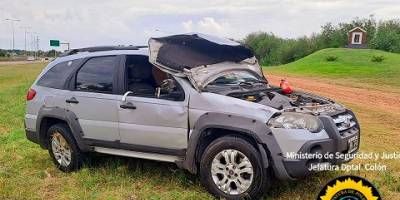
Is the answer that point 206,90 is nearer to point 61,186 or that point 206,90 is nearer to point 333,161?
point 333,161

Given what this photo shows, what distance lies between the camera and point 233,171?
522 cm

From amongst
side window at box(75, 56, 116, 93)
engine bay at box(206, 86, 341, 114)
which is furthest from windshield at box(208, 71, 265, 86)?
side window at box(75, 56, 116, 93)

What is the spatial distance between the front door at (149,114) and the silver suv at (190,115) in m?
0.01

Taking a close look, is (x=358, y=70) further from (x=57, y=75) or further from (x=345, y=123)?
(x=345, y=123)

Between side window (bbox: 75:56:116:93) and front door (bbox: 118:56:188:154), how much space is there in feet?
A: 0.84

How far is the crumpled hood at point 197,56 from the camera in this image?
5.85 meters

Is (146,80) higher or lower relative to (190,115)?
higher

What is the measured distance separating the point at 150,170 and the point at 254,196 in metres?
1.97

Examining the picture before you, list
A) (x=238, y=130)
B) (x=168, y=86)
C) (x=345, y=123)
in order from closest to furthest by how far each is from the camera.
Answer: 1. (x=238, y=130)
2. (x=345, y=123)
3. (x=168, y=86)

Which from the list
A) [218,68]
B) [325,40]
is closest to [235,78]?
[218,68]

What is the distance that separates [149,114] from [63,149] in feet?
5.69

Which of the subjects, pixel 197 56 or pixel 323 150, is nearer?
pixel 323 150

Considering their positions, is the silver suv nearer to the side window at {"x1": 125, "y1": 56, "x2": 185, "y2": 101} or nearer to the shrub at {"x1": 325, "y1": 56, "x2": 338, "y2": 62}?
the side window at {"x1": 125, "y1": 56, "x2": 185, "y2": 101}

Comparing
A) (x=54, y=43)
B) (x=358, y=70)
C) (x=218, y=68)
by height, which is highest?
(x=54, y=43)
